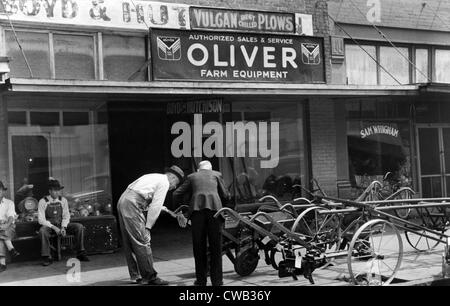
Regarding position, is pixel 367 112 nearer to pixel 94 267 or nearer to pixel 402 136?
pixel 402 136

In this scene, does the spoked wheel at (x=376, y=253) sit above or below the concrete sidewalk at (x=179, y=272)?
above

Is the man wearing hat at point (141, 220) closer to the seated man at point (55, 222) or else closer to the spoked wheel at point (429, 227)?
the seated man at point (55, 222)

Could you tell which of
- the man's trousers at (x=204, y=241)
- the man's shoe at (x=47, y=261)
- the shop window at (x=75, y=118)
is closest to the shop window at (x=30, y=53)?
the shop window at (x=75, y=118)

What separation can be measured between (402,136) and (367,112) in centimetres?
131

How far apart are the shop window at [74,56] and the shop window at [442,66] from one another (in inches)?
349

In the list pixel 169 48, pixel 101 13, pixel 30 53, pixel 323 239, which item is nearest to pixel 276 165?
pixel 169 48

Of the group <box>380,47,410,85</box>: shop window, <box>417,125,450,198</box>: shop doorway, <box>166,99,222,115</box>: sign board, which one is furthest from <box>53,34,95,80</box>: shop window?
<box>417,125,450,198</box>: shop doorway

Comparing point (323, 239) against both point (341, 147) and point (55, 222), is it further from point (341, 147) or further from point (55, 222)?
point (341, 147)

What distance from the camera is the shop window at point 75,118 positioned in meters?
10.8

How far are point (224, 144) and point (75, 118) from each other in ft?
9.97

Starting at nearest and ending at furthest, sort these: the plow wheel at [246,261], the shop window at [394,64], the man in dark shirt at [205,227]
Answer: the man in dark shirt at [205,227]
the plow wheel at [246,261]
the shop window at [394,64]

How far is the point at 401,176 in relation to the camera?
1398cm

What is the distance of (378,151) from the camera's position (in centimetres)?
1365

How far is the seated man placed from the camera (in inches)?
370
